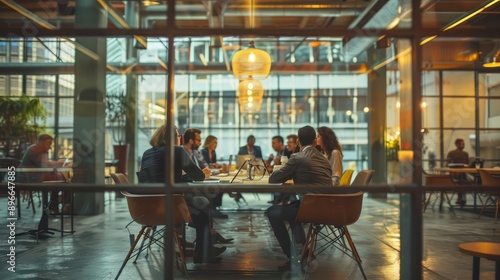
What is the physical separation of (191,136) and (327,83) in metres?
9.59

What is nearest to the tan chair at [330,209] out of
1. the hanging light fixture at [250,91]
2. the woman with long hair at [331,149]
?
the woman with long hair at [331,149]

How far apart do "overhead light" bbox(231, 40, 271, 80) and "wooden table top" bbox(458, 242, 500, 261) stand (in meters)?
4.20

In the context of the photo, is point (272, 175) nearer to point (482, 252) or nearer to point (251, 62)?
point (482, 252)

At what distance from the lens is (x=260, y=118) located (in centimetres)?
1520

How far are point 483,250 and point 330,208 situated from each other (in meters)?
1.51

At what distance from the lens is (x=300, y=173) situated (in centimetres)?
423

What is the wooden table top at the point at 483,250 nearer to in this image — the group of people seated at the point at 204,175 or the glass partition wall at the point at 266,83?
the group of people seated at the point at 204,175

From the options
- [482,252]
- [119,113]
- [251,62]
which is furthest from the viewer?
[119,113]

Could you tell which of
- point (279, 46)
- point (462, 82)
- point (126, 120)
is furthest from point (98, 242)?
point (462, 82)

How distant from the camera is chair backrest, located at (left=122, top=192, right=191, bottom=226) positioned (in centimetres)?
389

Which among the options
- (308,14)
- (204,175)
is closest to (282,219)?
(204,175)

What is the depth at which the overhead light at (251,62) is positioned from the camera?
653 cm

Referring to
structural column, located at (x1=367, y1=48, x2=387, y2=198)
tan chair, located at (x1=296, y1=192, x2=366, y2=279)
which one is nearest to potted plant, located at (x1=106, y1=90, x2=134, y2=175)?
structural column, located at (x1=367, y1=48, x2=387, y2=198)

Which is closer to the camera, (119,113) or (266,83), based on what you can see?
(119,113)
